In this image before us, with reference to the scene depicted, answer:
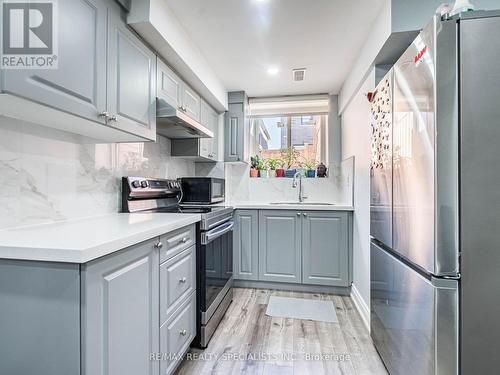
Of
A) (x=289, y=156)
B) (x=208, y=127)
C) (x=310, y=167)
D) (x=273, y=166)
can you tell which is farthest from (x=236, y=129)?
(x=310, y=167)

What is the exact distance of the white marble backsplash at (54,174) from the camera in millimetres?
1216

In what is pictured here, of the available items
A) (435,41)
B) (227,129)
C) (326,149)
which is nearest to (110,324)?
(435,41)

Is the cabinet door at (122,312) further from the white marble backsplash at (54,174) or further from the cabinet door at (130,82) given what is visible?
the cabinet door at (130,82)

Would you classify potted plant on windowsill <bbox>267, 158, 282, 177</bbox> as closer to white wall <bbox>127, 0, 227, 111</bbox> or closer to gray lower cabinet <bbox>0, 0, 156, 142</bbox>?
white wall <bbox>127, 0, 227, 111</bbox>

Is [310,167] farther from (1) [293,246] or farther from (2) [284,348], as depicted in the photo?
(2) [284,348]

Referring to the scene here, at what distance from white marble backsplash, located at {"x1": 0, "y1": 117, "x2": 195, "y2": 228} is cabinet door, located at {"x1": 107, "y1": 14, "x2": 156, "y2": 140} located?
1.08 feet

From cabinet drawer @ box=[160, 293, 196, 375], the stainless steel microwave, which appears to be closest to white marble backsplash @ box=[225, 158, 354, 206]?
the stainless steel microwave

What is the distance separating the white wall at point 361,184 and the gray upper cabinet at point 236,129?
127 cm

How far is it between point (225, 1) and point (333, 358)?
2455 millimetres

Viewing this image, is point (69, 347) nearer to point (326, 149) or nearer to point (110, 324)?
point (110, 324)

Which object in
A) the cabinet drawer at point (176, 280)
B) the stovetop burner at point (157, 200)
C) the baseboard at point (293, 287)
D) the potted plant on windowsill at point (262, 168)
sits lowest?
the baseboard at point (293, 287)

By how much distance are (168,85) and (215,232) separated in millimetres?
1219

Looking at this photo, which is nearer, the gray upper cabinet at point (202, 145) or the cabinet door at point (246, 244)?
the gray upper cabinet at point (202, 145)

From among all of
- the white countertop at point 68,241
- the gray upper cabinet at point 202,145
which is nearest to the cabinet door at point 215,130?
the gray upper cabinet at point 202,145
